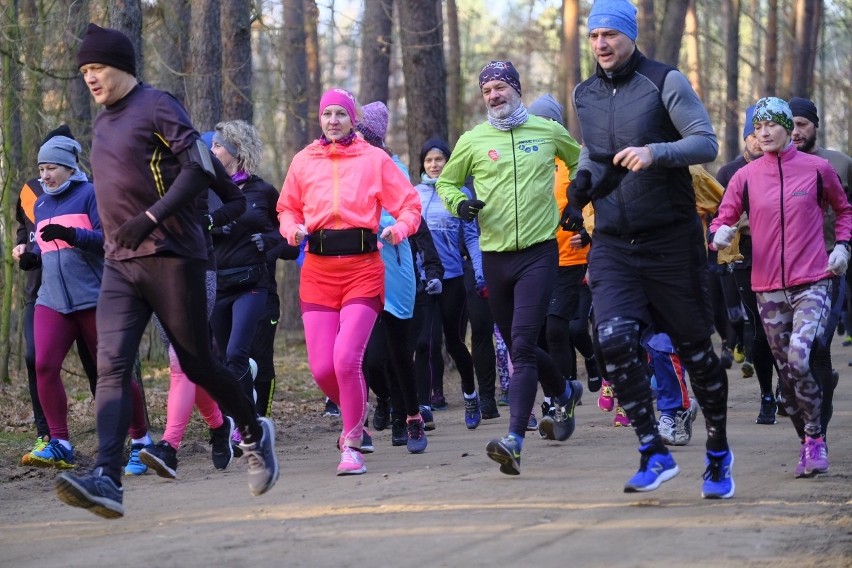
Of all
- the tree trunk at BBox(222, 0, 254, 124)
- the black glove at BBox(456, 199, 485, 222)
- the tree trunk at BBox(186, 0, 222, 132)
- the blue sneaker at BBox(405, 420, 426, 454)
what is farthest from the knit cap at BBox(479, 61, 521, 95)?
the tree trunk at BBox(222, 0, 254, 124)

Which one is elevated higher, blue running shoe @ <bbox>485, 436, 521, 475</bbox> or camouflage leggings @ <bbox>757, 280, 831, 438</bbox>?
camouflage leggings @ <bbox>757, 280, 831, 438</bbox>

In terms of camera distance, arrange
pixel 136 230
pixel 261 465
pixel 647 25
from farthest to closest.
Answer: pixel 647 25 → pixel 261 465 → pixel 136 230

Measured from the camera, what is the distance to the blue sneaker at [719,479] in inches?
265

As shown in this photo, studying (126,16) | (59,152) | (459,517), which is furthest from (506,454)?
(126,16)

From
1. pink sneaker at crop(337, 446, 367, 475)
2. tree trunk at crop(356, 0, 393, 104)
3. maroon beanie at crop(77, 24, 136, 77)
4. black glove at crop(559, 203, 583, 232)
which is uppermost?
tree trunk at crop(356, 0, 393, 104)

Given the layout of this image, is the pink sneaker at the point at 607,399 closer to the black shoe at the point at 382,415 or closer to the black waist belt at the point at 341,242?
the black shoe at the point at 382,415

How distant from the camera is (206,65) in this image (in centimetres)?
1384

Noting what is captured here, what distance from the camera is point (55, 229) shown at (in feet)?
26.9

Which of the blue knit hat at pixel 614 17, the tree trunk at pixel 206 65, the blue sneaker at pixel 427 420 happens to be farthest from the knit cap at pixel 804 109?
the tree trunk at pixel 206 65

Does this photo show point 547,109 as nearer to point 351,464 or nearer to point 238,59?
point 351,464

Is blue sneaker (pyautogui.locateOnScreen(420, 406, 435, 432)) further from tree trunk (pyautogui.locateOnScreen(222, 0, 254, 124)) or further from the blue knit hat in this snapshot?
tree trunk (pyautogui.locateOnScreen(222, 0, 254, 124))

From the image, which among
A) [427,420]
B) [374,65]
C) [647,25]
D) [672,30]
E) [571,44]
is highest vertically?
[647,25]

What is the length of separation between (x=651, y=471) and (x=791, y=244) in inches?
75.1

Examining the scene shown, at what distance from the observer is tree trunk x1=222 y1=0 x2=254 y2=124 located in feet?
50.8
